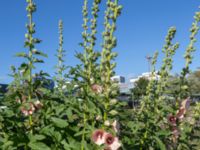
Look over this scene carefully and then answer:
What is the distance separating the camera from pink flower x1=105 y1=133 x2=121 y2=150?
3215 mm

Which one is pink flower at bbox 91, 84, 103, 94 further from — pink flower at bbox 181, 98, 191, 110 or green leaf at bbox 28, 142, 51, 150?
pink flower at bbox 181, 98, 191, 110

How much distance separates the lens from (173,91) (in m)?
4.48

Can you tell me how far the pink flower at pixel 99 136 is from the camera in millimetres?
3219

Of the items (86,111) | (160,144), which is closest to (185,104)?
(160,144)

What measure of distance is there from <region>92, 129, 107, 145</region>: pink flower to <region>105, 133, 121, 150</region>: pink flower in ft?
0.10

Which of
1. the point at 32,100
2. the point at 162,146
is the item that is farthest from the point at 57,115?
the point at 162,146

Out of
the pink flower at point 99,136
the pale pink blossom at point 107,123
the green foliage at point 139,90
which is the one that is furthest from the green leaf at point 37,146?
the green foliage at point 139,90

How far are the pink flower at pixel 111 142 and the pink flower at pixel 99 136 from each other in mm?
32

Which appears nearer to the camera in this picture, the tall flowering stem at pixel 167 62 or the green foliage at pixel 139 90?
the tall flowering stem at pixel 167 62

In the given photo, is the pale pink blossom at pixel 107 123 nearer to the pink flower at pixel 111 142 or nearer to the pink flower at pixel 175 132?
the pink flower at pixel 111 142

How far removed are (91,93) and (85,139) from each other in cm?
45

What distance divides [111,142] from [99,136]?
0.34ft

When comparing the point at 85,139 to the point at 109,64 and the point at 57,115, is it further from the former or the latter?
the point at 109,64

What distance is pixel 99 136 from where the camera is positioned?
3262mm
